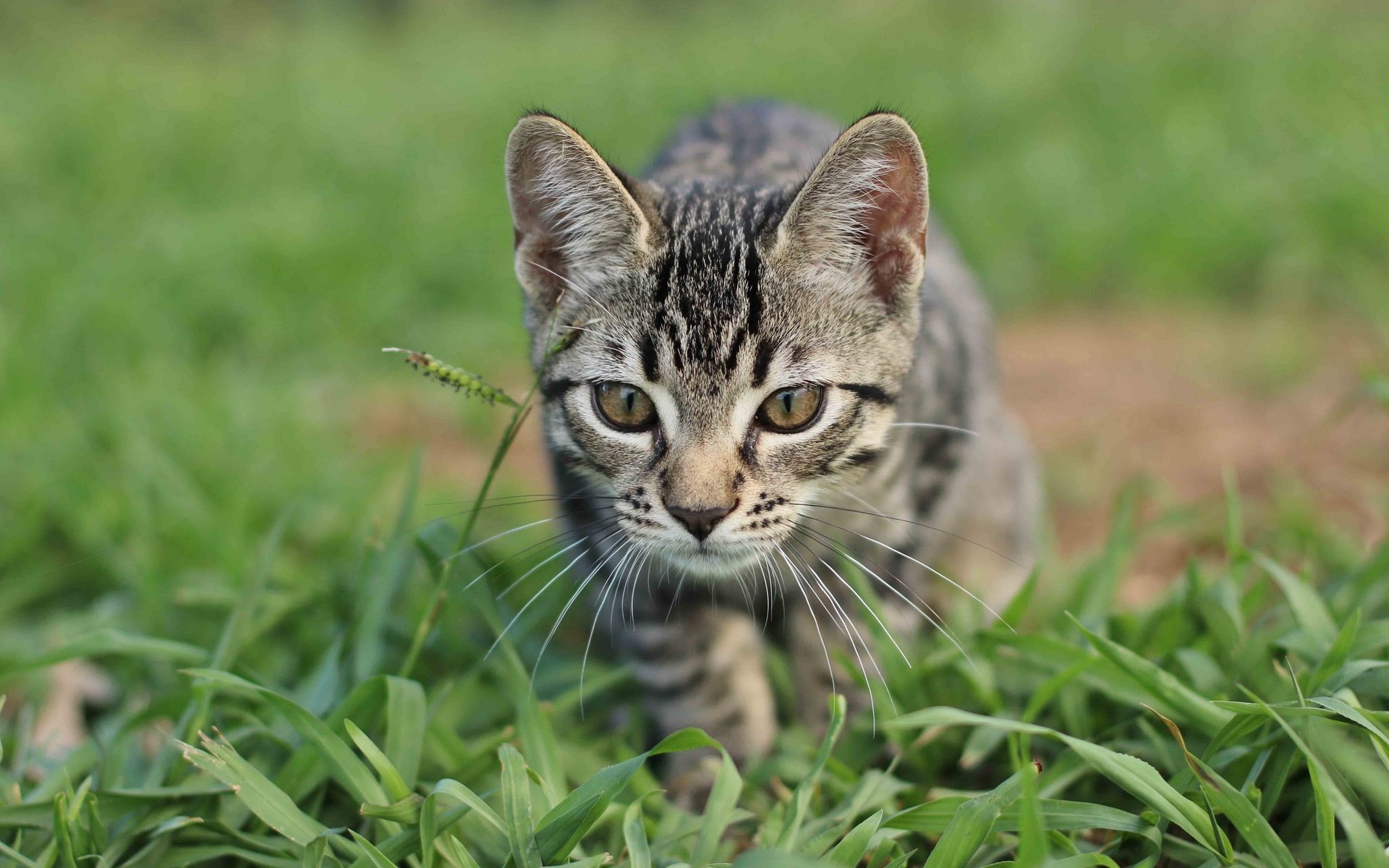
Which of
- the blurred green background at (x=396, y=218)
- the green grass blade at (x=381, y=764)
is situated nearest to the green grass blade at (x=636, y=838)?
the green grass blade at (x=381, y=764)

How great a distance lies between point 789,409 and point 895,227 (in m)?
0.45

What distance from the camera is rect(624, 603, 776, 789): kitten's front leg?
253cm

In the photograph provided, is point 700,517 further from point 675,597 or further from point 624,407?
point 675,597

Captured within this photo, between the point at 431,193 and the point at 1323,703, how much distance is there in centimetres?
509

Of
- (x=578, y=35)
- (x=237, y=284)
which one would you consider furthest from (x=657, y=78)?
(x=237, y=284)

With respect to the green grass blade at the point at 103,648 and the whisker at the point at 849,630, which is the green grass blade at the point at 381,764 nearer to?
the green grass blade at the point at 103,648

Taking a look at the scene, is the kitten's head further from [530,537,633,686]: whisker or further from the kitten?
[530,537,633,686]: whisker

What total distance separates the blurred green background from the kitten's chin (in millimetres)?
1019

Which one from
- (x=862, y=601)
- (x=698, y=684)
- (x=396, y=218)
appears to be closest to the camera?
(x=862, y=601)

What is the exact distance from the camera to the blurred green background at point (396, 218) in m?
3.22

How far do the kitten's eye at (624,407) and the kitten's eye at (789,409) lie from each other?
231 millimetres

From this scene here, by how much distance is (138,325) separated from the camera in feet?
14.3

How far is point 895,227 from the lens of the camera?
7.17ft

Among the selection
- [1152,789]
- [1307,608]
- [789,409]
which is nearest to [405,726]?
[789,409]
